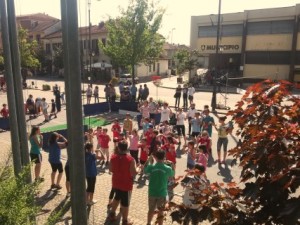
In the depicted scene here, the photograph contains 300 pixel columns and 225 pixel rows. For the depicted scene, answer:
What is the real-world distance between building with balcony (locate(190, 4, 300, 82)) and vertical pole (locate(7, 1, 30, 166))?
3405cm

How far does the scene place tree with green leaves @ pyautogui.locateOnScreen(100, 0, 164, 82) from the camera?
2772cm

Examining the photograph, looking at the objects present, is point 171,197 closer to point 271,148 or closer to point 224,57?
point 271,148

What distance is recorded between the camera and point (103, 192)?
879 centimetres

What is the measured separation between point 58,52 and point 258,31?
28.9 m

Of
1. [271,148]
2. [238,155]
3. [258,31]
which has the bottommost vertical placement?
[238,155]

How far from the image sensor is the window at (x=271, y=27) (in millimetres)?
36469

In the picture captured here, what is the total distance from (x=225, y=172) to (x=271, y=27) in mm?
31102

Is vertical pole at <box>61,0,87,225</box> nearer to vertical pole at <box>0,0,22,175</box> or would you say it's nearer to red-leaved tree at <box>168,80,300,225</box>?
red-leaved tree at <box>168,80,300,225</box>

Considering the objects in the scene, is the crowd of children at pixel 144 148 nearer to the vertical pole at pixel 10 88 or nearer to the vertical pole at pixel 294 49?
the vertical pole at pixel 10 88

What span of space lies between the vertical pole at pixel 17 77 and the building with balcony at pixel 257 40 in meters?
34.0

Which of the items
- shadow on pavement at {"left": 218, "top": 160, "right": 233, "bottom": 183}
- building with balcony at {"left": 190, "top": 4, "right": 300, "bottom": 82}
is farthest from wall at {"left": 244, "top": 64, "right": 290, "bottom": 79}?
shadow on pavement at {"left": 218, "top": 160, "right": 233, "bottom": 183}

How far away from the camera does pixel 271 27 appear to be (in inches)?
1467

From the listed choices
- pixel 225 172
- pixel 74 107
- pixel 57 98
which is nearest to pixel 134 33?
pixel 57 98

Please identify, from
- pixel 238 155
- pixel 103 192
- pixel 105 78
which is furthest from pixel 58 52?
pixel 238 155
